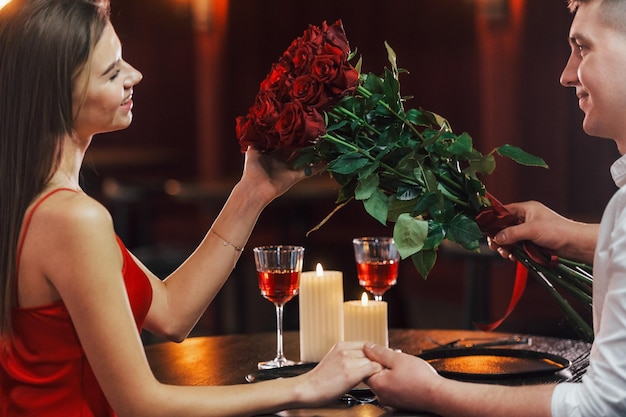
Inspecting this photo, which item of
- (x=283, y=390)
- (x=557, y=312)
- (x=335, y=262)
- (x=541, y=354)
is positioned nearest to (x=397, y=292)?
(x=557, y=312)

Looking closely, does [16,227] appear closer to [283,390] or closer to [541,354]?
[283,390]

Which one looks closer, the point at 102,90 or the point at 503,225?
the point at 102,90

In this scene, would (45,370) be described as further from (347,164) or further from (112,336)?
(347,164)

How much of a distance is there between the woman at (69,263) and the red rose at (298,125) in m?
0.31

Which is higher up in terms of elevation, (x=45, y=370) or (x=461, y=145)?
(x=461, y=145)

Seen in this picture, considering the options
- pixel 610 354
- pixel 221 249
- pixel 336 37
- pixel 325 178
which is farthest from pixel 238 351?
pixel 325 178

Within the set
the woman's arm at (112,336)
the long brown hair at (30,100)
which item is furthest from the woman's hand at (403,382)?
the long brown hair at (30,100)

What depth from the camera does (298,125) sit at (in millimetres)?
1805

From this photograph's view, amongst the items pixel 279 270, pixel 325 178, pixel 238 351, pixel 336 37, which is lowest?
pixel 238 351

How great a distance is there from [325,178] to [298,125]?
473 cm

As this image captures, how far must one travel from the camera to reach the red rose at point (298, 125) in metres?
1.81

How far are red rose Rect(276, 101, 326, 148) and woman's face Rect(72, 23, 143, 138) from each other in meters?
0.31

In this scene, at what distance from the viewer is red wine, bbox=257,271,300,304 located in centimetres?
201

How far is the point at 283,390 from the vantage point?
5.39 ft
